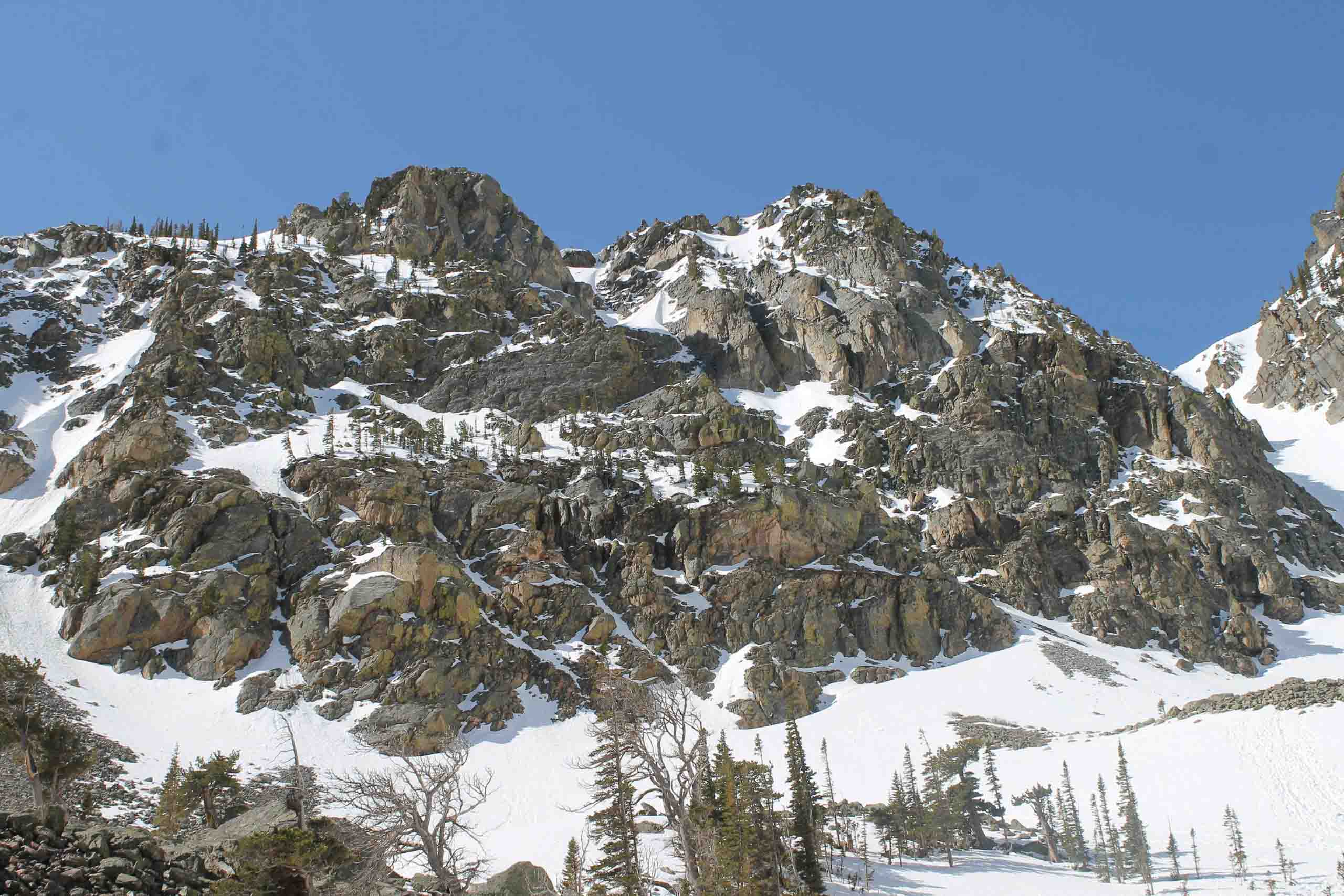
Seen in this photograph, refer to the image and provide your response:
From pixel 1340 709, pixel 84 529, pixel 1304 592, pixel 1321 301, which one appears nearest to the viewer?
pixel 1340 709

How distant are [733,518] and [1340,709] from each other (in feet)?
196

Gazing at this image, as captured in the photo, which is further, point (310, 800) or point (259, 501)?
point (259, 501)

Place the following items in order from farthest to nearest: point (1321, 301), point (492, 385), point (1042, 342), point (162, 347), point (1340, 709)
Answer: point (1321, 301), point (1042, 342), point (492, 385), point (162, 347), point (1340, 709)

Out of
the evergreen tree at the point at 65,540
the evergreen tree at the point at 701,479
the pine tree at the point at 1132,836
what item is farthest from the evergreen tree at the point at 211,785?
the evergreen tree at the point at 701,479

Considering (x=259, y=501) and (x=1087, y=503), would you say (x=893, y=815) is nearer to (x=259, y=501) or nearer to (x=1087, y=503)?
(x=259, y=501)

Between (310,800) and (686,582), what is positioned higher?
(686,582)

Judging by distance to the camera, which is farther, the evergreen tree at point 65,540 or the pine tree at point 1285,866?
the evergreen tree at point 65,540

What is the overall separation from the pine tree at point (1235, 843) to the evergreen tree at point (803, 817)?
2142 cm

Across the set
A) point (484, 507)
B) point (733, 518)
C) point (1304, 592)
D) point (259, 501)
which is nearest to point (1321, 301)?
point (1304, 592)

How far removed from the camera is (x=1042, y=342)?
509 feet

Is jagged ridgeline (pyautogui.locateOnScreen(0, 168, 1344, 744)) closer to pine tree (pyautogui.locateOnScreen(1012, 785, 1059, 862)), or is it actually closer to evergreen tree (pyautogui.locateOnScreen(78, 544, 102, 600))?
evergreen tree (pyautogui.locateOnScreen(78, 544, 102, 600))

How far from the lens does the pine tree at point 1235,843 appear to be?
46.9 m

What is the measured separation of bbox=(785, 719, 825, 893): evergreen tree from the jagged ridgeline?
37.2 meters

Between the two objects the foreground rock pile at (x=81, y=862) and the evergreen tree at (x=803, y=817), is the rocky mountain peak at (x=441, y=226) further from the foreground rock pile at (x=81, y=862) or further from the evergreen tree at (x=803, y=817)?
the foreground rock pile at (x=81, y=862)
